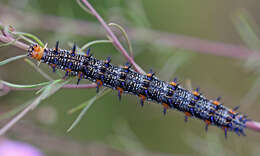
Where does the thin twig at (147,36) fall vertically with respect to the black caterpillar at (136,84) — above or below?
above

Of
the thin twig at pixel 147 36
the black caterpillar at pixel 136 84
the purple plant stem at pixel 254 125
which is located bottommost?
the purple plant stem at pixel 254 125

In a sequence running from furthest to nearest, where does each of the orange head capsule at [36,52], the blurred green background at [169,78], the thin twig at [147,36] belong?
the blurred green background at [169,78] → the thin twig at [147,36] → the orange head capsule at [36,52]

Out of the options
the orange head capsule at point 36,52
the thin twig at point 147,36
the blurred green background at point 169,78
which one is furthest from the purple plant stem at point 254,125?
the blurred green background at point 169,78

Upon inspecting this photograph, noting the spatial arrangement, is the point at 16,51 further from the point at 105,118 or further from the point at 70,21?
the point at 105,118

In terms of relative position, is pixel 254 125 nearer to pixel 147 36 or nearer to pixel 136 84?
pixel 136 84

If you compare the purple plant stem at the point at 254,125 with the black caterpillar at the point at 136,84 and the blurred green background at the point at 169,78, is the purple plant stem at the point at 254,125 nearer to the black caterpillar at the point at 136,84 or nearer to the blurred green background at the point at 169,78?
the black caterpillar at the point at 136,84

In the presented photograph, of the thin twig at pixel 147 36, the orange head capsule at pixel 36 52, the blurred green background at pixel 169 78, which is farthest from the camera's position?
the blurred green background at pixel 169 78

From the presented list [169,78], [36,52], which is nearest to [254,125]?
[36,52]

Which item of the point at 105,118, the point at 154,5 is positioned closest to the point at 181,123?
the point at 105,118

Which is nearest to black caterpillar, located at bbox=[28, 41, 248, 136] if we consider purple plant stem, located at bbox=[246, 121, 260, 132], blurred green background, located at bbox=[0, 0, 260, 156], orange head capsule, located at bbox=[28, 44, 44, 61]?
orange head capsule, located at bbox=[28, 44, 44, 61]

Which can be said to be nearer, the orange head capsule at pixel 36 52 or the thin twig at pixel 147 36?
the orange head capsule at pixel 36 52
